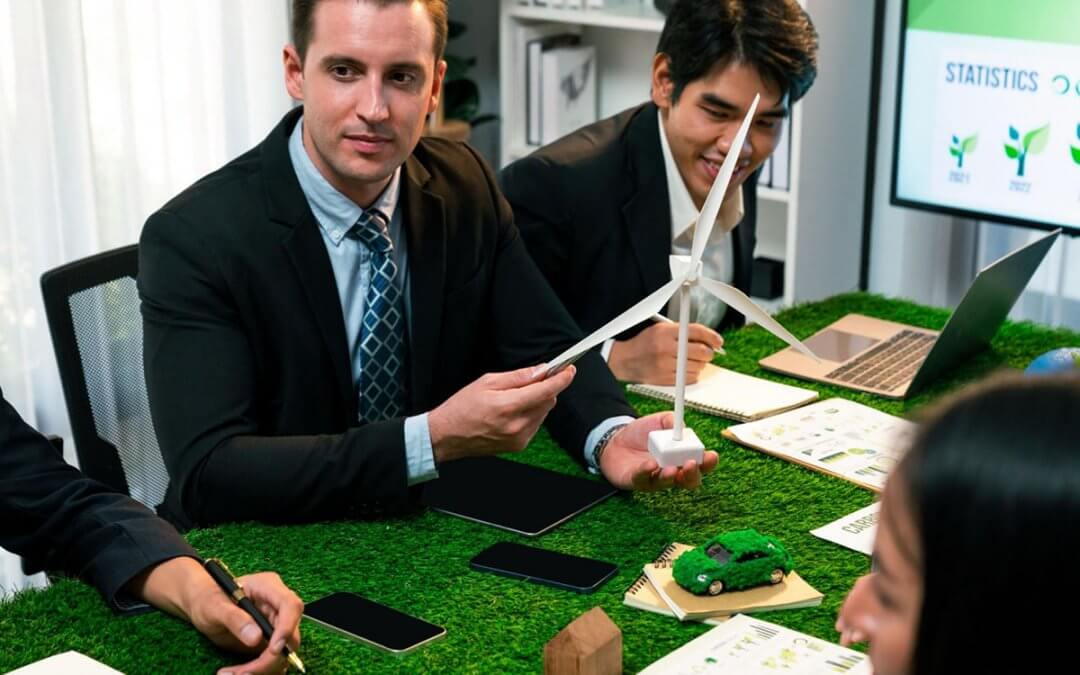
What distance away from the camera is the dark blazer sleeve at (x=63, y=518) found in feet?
4.99

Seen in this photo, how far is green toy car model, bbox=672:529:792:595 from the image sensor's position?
1.50 meters

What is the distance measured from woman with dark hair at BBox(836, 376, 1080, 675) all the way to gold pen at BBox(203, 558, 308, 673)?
28.6 inches

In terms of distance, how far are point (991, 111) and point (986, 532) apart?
8.17ft

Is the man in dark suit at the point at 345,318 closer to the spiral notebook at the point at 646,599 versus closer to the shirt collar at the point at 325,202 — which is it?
the shirt collar at the point at 325,202

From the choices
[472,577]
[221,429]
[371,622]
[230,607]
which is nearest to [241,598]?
[230,607]

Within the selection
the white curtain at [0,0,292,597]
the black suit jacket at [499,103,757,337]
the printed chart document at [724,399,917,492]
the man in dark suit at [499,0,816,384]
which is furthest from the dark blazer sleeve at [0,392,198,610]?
the white curtain at [0,0,292,597]

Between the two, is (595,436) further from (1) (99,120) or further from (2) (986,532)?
(1) (99,120)

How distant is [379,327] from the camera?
1972 millimetres

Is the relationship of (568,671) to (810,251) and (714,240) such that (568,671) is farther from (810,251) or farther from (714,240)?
(810,251)

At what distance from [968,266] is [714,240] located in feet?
4.49

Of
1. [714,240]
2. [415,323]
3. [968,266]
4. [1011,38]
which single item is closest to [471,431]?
[415,323]

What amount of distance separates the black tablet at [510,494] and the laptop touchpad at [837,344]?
0.72m

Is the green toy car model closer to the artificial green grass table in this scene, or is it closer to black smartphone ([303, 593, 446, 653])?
the artificial green grass table

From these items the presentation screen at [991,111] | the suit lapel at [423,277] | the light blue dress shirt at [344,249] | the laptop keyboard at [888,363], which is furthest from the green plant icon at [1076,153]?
the suit lapel at [423,277]
